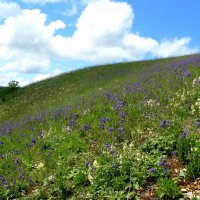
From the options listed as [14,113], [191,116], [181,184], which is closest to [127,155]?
[181,184]

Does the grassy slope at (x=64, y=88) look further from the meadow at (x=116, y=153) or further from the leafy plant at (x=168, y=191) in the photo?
the leafy plant at (x=168, y=191)

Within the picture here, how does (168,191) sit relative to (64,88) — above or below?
below

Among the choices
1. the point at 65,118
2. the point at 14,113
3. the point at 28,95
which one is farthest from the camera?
the point at 28,95

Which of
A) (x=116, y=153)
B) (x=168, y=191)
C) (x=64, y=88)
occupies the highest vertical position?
(x=64, y=88)

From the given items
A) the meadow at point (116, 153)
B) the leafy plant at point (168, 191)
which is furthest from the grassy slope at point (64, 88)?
the leafy plant at point (168, 191)

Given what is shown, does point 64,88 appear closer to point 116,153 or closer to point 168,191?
point 116,153

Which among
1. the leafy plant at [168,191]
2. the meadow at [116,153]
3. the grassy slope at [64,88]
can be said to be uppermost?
the grassy slope at [64,88]

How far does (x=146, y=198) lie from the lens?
6430 mm

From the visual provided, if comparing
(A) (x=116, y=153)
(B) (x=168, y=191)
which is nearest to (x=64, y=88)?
(A) (x=116, y=153)

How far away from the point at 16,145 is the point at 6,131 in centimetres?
359

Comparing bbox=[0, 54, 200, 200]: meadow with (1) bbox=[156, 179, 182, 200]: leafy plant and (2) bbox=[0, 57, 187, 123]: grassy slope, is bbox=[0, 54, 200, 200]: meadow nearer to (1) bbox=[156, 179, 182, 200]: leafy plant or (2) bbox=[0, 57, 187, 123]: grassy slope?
(1) bbox=[156, 179, 182, 200]: leafy plant

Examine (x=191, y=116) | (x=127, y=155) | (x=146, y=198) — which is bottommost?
(x=146, y=198)

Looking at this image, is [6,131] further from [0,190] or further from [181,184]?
[181,184]

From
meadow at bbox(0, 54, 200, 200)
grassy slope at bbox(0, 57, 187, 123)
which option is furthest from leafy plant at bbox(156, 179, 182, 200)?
grassy slope at bbox(0, 57, 187, 123)
